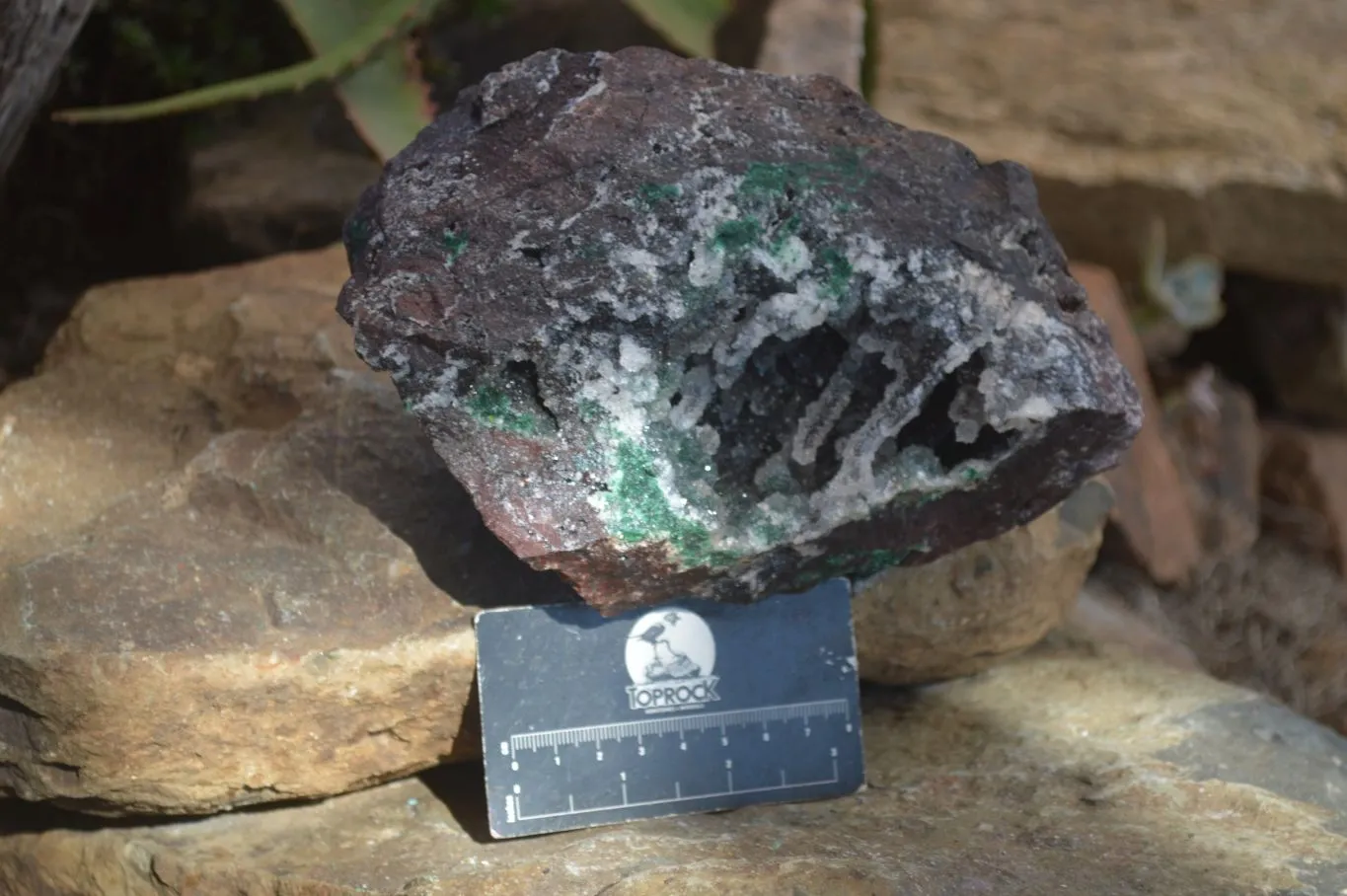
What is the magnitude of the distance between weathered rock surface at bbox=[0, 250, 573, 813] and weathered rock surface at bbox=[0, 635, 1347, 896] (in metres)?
0.07

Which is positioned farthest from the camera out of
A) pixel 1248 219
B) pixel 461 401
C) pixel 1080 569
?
pixel 1248 219

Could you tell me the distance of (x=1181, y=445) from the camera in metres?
2.74

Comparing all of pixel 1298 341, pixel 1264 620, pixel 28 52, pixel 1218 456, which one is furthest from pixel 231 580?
pixel 1298 341

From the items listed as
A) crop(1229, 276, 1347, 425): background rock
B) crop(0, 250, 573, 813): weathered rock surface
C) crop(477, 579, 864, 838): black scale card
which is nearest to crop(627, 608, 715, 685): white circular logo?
crop(477, 579, 864, 838): black scale card

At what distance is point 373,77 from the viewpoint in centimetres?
189

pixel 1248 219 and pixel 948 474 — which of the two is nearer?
pixel 948 474

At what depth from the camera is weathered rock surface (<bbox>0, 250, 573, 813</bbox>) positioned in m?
1.30

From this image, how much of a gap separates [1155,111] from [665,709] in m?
1.88

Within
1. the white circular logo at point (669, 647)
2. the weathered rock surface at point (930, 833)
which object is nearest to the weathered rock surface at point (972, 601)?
the weathered rock surface at point (930, 833)

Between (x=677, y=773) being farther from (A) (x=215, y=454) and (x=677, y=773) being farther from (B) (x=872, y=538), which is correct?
(A) (x=215, y=454)

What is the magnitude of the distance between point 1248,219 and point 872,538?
5.54ft

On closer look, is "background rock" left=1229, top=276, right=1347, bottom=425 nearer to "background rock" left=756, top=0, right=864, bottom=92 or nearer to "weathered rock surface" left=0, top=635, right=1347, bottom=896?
"background rock" left=756, top=0, right=864, bottom=92

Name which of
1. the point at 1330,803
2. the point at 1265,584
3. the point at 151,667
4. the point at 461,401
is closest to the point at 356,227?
the point at 461,401

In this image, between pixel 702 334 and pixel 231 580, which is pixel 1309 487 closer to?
pixel 702 334
